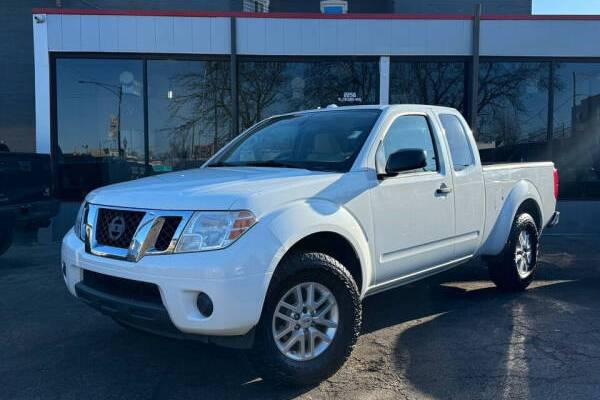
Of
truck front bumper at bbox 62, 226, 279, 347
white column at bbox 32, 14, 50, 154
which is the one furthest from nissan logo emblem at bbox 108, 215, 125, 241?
white column at bbox 32, 14, 50, 154

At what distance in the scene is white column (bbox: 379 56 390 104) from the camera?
1074 cm

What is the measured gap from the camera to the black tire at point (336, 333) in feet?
10.9

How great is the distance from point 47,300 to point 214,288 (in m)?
3.43

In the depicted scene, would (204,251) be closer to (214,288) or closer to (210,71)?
(214,288)

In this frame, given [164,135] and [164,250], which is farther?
[164,135]

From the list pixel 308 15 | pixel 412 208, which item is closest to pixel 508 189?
pixel 412 208

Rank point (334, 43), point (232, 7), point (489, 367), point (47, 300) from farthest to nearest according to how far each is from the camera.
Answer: point (232, 7) < point (334, 43) < point (47, 300) < point (489, 367)

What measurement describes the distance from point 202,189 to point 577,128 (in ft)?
33.1

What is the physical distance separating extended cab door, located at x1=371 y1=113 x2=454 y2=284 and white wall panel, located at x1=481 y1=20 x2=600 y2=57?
6.65 meters

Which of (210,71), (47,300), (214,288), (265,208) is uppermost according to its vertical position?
(210,71)

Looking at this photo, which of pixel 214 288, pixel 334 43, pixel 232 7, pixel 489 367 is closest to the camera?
pixel 214 288

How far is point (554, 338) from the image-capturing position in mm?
4461

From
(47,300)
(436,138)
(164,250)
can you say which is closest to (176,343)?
(164,250)

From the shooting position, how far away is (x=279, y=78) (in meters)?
11.0
